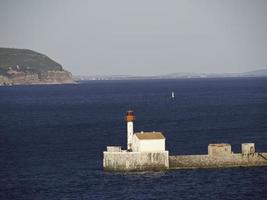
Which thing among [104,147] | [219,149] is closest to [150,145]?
[219,149]

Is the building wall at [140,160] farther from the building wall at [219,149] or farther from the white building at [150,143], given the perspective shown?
the building wall at [219,149]

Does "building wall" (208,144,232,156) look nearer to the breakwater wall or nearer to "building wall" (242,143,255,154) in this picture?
the breakwater wall

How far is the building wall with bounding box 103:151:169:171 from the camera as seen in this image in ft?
252

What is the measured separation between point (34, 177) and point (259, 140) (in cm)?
3656

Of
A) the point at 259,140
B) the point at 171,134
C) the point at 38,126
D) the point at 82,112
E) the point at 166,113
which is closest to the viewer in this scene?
the point at 259,140

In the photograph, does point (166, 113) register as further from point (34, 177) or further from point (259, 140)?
point (34, 177)

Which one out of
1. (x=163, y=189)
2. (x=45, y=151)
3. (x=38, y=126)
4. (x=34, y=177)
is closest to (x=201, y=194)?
(x=163, y=189)

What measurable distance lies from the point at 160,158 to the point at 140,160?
1860 millimetres

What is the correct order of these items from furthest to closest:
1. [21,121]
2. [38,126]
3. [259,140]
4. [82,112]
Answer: [82,112], [21,121], [38,126], [259,140]

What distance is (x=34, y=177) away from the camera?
77812 mm

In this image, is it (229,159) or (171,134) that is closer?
(229,159)

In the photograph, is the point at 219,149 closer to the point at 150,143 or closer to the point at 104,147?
the point at 150,143

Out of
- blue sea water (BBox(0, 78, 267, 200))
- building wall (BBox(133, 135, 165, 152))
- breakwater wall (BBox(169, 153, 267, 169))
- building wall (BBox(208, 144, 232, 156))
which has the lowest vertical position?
blue sea water (BBox(0, 78, 267, 200))

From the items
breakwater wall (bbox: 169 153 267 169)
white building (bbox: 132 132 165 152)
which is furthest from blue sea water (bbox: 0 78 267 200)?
white building (bbox: 132 132 165 152)
